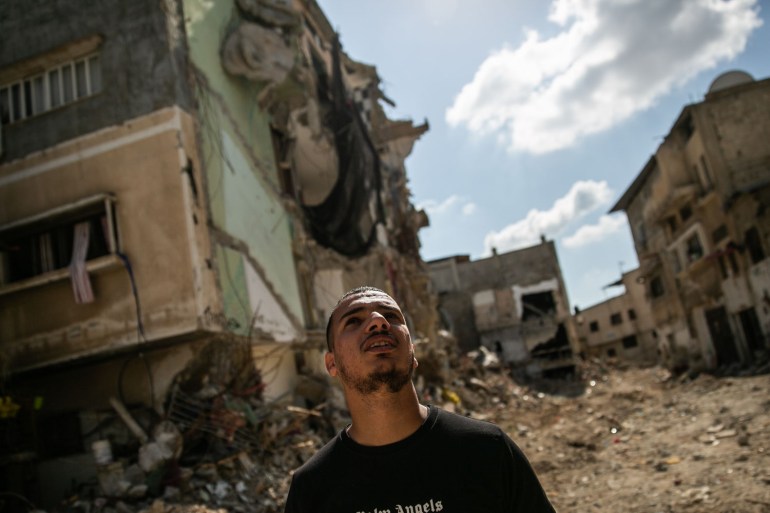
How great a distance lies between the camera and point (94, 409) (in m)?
9.38

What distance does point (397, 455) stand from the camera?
2.16m

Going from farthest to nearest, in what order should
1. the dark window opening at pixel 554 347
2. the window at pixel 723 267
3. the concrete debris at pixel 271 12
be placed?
the dark window opening at pixel 554 347 → the window at pixel 723 267 → the concrete debris at pixel 271 12

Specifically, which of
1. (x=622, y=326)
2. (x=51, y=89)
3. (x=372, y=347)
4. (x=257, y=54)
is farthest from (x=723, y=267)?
(x=622, y=326)

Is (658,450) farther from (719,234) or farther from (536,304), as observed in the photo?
(536,304)

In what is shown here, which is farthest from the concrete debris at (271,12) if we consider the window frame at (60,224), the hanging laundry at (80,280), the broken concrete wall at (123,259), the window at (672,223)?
the window at (672,223)

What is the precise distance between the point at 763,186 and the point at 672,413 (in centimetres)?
1012

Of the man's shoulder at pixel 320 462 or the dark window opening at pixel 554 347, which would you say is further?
the dark window opening at pixel 554 347

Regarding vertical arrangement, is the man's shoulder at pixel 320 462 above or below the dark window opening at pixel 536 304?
below

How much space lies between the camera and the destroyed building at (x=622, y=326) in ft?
156

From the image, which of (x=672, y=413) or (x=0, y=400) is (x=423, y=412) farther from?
(x=672, y=413)

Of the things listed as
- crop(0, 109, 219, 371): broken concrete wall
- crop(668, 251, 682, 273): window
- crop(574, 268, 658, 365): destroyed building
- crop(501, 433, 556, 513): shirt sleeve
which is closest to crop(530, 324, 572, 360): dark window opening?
crop(668, 251, 682, 273): window

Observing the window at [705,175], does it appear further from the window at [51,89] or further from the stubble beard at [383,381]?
the stubble beard at [383,381]

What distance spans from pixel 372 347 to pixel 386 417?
273 mm

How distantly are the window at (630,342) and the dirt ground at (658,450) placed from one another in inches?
1206
